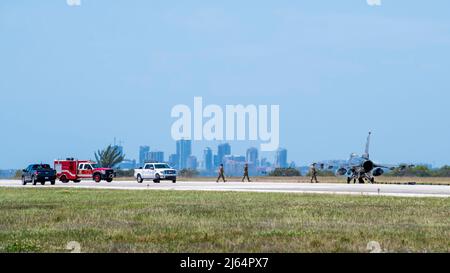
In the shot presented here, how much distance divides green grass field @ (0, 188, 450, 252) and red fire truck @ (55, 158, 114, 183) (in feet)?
140

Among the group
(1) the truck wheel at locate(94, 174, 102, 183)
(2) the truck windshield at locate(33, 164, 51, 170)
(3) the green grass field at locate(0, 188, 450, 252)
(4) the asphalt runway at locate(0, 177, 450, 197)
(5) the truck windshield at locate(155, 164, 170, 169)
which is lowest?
(3) the green grass field at locate(0, 188, 450, 252)

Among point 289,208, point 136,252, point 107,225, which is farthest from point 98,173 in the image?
point 136,252

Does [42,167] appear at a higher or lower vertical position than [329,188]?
higher

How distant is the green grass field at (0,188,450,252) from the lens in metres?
18.3

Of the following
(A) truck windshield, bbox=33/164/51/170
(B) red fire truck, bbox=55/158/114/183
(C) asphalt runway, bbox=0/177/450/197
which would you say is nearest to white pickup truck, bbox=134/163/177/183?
(B) red fire truck, bbox=55/158/114/183

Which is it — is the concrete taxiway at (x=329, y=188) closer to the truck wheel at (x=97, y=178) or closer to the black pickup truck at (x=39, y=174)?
the black pickup truck at (x=39, y=174)

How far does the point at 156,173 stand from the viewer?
250ft

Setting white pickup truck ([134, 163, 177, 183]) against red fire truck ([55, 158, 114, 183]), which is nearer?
white pickup truck ([134, 163, 177, 183])

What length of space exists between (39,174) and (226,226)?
166ft

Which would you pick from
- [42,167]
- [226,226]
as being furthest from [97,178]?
[226,226]

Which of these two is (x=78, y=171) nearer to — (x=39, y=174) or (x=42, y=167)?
(x=42, y=167)

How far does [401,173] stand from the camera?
131250 millimetres

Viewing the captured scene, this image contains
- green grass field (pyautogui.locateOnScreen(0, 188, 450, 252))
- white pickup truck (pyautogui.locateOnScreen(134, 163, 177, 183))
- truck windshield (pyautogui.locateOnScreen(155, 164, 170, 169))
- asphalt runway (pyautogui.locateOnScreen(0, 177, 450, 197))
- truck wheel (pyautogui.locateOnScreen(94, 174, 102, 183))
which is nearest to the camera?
green grass field (pyautogui.locateOnScreen(0, 188, 450, 252))

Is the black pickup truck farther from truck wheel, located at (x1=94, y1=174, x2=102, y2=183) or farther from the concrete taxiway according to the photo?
the concrete taxiway
